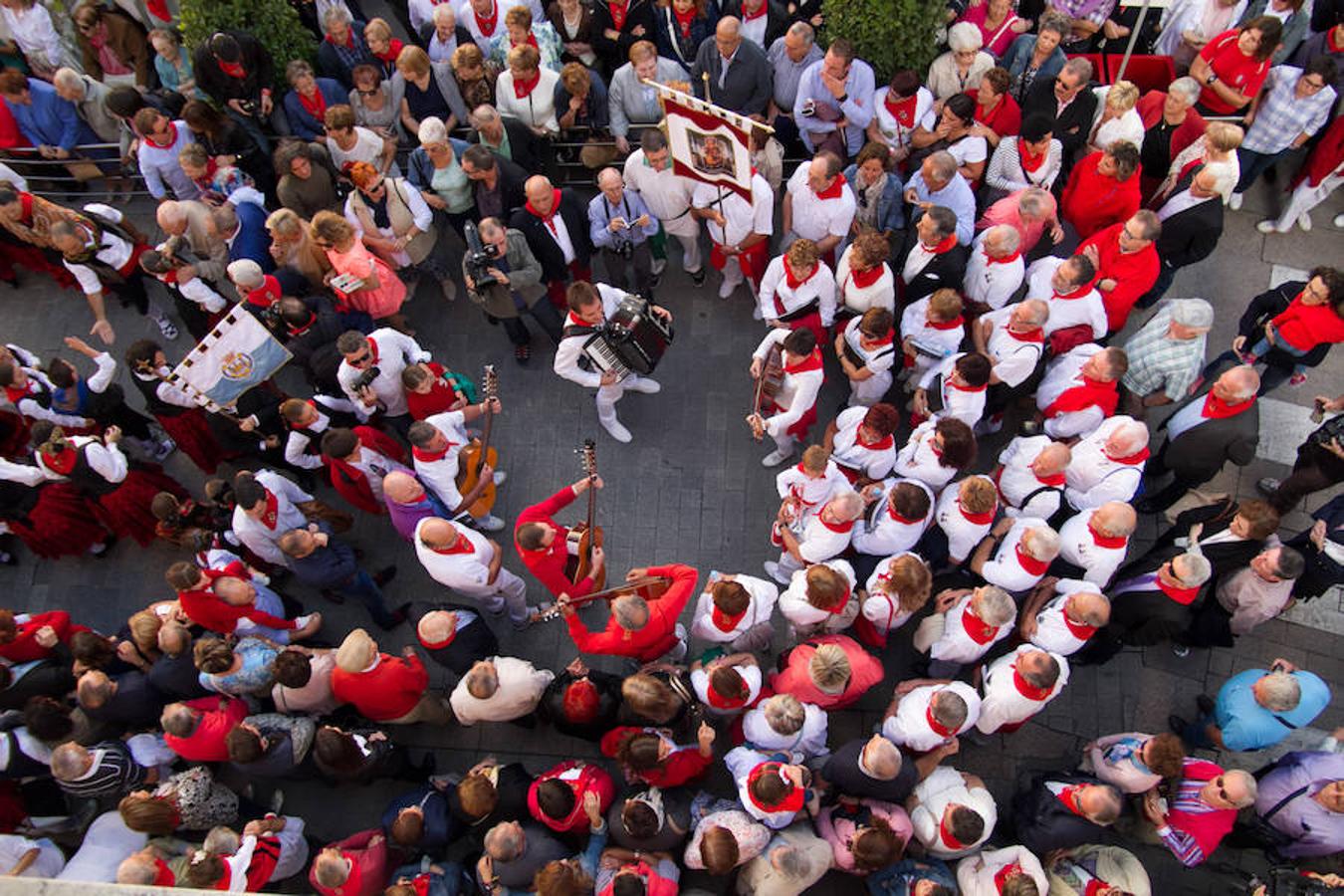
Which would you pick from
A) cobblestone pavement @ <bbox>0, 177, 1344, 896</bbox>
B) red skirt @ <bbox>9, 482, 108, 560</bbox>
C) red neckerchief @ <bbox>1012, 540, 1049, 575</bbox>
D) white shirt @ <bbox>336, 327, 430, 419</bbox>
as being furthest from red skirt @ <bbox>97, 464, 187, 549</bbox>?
red neckerchief @ <bbox>1012, 540, 1049, 575</bbox>

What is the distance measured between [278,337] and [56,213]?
2315 mm

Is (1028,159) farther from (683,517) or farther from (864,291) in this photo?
(683,517)

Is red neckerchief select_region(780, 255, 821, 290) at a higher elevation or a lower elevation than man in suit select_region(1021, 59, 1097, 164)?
lower

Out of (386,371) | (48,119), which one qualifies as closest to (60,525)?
(386,371)

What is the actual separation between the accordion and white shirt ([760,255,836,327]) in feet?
3.04

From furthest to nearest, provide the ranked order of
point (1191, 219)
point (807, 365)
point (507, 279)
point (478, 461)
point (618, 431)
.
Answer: point (618, 431), point (507, 279), point (1191, 219), point (478, 461), point (807, 365)

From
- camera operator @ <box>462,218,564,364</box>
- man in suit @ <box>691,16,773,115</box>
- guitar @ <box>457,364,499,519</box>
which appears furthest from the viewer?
man in suit @ <box>691,16,773,115</box>

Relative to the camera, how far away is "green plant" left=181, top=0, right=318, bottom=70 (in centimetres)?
858

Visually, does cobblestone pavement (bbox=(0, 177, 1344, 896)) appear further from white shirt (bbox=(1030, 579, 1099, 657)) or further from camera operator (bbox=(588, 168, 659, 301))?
white shirt (bbox=(1030, 579, 1099, 657))

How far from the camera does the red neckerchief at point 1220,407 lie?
22.5 feet

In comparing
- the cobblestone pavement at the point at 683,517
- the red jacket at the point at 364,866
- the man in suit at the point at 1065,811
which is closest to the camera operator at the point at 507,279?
the cobblestone pavement at the point at 683,517

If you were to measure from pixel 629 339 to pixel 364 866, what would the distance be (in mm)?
4144

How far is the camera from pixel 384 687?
250 inches

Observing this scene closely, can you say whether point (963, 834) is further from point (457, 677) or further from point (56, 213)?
point (56, 213)
